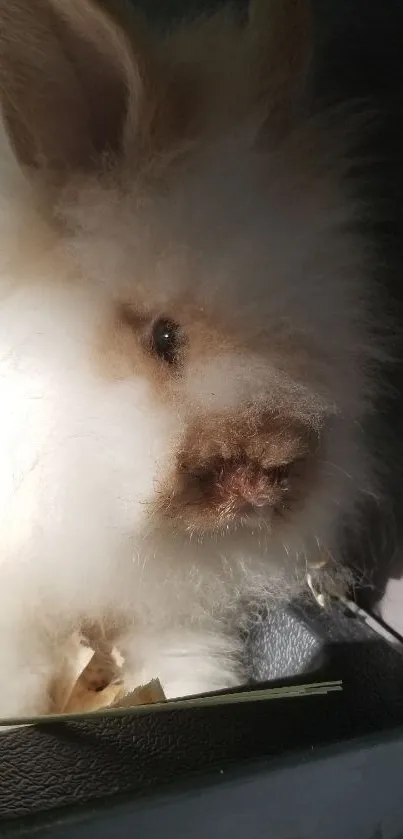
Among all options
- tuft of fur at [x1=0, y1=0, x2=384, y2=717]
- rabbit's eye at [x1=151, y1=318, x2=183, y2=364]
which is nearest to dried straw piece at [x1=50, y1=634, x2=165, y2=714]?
tuft of fur at [x1=0, y1=0, x2=384, y2=717]

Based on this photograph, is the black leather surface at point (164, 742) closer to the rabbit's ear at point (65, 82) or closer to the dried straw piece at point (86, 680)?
the dried straw piece at point (86, 680)

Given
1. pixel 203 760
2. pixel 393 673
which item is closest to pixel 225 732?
pixel 203 760

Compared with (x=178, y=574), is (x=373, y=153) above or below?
above

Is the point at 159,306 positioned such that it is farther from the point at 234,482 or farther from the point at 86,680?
the point at 86,680

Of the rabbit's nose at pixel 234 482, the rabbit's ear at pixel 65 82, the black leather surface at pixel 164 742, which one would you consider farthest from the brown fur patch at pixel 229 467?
the rabbit's ear at pixel 65 82

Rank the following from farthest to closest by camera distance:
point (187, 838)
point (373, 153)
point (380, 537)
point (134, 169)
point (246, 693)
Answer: point (380, 537) < point (373, 153) < point (134, 169) < point (246, 693) < point (187, 838)

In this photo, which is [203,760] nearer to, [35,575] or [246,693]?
[246,693]

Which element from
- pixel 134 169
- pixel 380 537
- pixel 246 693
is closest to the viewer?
pixel 246 693
